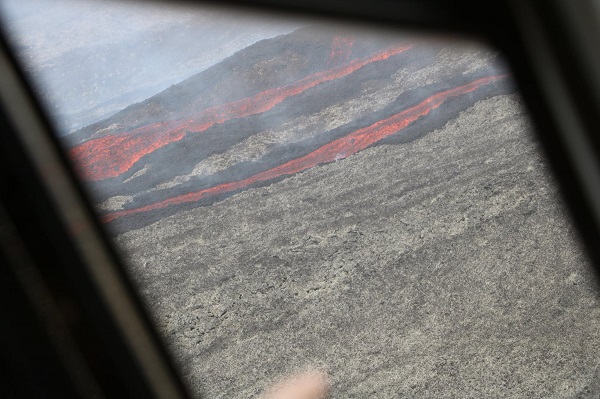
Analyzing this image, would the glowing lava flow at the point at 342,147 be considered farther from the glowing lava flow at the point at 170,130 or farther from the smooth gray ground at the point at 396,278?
the glowing lava flow at the point at 170,130

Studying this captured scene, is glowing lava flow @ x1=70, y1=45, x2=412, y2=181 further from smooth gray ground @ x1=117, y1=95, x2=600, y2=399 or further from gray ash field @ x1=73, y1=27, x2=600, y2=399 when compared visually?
smooth gray ground @ x1=117, y1=95, x2=600, y2=399

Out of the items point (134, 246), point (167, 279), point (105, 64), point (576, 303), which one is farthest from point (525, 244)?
point (105, 64)

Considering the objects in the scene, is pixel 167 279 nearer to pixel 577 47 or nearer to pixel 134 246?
pixel 134 246

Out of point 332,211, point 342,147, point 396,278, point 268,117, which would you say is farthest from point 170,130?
point 396,278

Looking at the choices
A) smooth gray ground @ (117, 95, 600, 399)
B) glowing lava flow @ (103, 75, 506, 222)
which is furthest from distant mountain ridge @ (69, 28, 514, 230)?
smooth gray ground @ (117, 95, 600, 399)

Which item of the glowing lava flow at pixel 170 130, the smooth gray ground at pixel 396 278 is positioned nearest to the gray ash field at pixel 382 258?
the smooth gray ground at pixel 396 278

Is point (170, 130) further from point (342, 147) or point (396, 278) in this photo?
point (396, 278)
